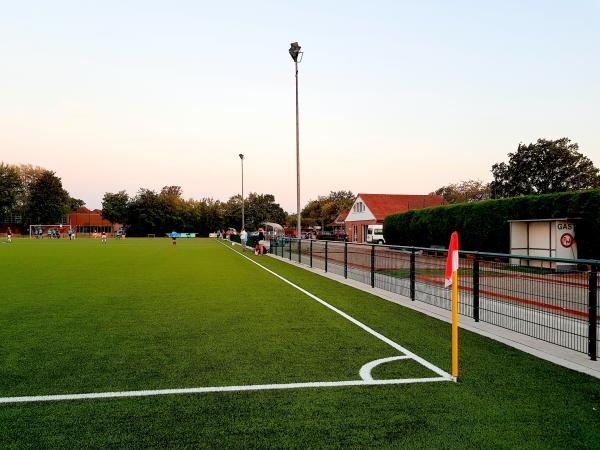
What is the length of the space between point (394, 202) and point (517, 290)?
5617 centimetres

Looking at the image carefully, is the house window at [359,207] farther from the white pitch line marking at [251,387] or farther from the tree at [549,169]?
the white pitch line marking at [251,387]

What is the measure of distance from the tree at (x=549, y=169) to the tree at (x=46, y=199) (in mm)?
89785

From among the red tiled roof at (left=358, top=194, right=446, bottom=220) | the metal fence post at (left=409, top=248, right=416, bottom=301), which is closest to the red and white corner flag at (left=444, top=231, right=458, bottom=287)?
the metal fence post at (left=409, top=248, right=416, bottom=301)

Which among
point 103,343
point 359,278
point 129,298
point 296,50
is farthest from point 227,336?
point 296,50

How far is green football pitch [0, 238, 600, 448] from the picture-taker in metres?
3.63

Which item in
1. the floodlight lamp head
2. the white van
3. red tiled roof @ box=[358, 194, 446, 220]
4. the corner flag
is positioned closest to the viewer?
the corner flag

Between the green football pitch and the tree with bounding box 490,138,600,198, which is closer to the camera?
the green football pitch

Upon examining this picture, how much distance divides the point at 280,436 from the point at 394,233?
1401 inches

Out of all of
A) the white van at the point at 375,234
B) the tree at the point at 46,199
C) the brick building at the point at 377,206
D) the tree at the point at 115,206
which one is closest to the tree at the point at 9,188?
the tree at the point at 46,199

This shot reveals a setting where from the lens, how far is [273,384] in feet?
15.8

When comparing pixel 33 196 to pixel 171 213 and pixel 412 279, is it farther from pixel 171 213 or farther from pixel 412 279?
pixel 412 279

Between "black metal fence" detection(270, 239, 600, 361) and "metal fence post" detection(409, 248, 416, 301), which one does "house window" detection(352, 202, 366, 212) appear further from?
"metal fence post" detection(409, 248, 416, 301)

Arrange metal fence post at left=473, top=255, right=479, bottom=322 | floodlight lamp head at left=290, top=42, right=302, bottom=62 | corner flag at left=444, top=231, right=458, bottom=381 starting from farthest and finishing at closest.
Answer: floodlight lamp head at left=290, top=42, right=302, bottom=62 < metal fence post at left=473, top=255, right=479, bottom=322 < corner flag at left=444, top=231, right=458, bottom=381

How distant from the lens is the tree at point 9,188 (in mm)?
95562
